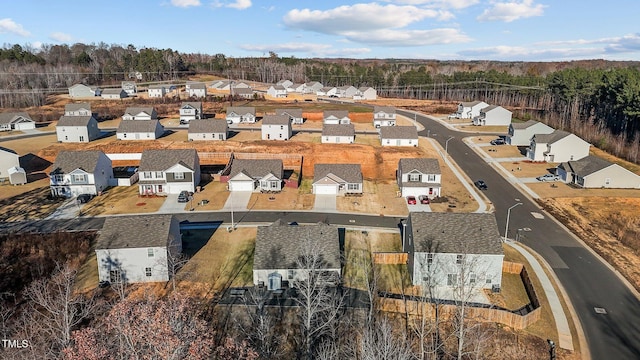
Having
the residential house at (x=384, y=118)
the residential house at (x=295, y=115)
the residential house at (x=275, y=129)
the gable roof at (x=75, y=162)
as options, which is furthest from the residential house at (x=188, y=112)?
the gable roof at (x=75, y=162)

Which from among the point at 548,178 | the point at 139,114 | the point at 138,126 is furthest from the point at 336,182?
the point at 139,114

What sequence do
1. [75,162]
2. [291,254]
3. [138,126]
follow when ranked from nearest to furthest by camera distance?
1. [291,254]
2. [75,162]
3. [138,126]

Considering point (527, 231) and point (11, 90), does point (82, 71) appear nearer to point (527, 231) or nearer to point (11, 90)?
point (11, 90)

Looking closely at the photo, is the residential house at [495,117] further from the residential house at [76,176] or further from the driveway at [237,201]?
the residential house at [76,176]

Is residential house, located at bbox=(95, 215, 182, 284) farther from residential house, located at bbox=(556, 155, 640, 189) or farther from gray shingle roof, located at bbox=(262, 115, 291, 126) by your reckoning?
residential house, located at bbox=(556, 155, 640, 189)

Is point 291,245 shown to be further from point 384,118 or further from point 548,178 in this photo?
point 384,118

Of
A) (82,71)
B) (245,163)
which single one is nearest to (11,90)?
(82,71)
